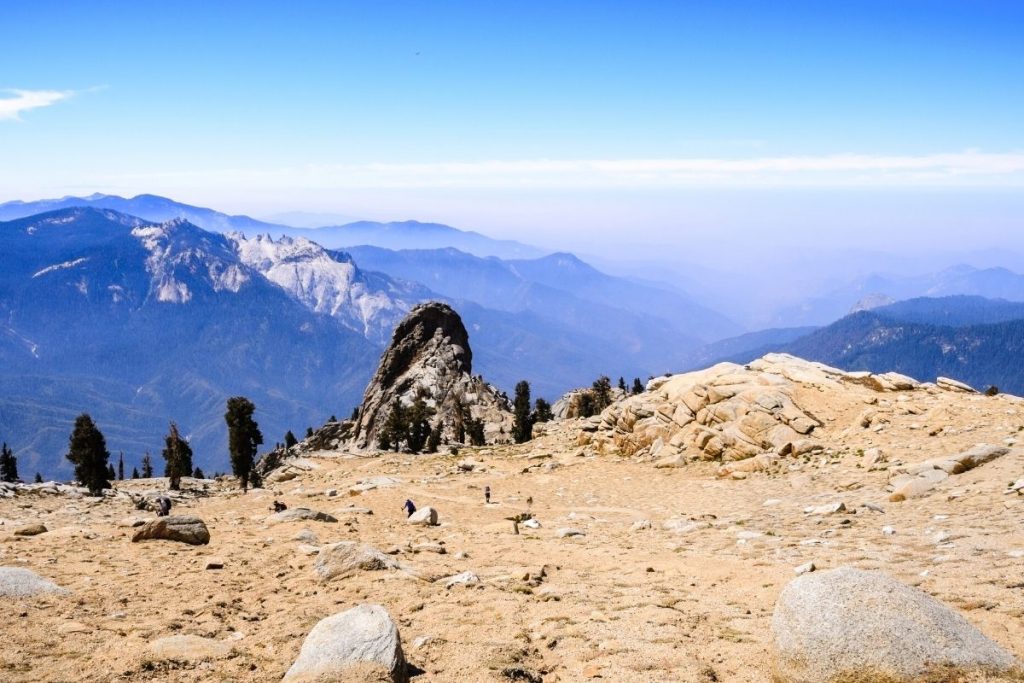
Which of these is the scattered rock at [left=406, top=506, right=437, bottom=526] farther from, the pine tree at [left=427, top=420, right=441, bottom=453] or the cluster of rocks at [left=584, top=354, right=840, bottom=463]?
the pine tree at [left=427, top=420, right=441, bottom=453]

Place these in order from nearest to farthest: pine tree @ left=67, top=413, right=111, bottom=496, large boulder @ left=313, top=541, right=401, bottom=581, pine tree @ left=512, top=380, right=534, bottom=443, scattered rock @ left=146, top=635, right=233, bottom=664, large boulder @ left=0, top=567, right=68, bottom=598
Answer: scattered rock @ left=146, top=635, right=233, bottom=664
large boulder @ left=0, top=567, right=68, bottom=598
large boulder @ left=313, top=541, right=401, bottom=581
pine tree @ left=67, top=413, right=111, bottom=496
pine tree @ left=512, top=380, right=534, bottom=443

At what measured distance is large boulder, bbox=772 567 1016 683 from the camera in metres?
10.9

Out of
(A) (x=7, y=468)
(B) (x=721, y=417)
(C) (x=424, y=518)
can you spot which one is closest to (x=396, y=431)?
(B) (x=721, y=417)

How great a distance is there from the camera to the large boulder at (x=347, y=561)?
69.9ft

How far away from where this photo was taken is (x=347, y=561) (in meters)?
21.6

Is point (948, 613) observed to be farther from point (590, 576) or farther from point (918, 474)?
point (918, 474)

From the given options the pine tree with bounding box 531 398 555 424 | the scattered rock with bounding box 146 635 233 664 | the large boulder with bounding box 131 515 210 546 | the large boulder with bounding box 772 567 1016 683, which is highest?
the large boulder with bounding box 772 567 1016 683

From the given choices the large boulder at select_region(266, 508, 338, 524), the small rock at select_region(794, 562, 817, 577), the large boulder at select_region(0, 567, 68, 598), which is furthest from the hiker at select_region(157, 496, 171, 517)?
the small rock at select_region(794, 562, 817, 577)

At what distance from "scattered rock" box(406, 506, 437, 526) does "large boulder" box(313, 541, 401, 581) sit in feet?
35.9

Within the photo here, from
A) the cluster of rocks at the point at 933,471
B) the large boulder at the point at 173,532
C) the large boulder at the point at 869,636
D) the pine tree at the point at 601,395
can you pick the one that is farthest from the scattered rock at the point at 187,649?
the pine tree at the point at 601,395

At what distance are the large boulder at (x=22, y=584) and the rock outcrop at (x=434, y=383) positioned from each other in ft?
280

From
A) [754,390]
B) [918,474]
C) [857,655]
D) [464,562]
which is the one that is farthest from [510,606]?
[754,390]

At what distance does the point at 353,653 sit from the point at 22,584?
11749 millimetres

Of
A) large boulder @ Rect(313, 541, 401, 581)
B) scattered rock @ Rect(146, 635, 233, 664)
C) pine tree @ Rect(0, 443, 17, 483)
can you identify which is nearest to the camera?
scattered rock @ Rect(146, 635, 233, 664)
